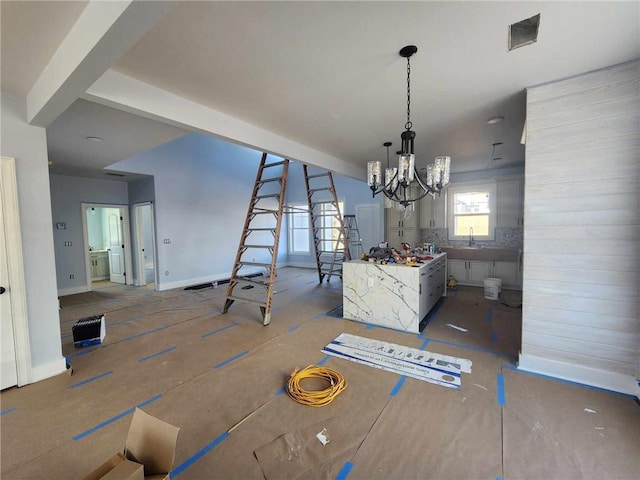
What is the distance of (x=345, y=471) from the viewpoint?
1.59 m

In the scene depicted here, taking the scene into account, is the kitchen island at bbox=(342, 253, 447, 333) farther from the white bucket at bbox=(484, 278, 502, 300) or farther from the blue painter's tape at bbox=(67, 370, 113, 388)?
the blue painter's tape at bbox=(67, 370, 113, 388)

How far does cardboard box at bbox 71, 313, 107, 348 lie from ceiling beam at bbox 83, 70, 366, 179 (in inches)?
102

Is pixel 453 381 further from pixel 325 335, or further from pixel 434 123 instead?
pixel 434 123

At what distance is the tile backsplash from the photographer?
5.97 m

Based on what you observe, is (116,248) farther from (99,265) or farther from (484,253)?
(484,253)

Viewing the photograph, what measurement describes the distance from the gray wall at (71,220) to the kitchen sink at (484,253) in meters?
8.23

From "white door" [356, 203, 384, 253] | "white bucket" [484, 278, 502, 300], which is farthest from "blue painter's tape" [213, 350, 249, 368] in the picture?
"white door" [356, 203, 384, 253]

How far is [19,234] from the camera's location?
8.00ft

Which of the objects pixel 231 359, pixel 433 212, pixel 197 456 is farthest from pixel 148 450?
pixel 433 212

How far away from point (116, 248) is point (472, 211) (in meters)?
9.19

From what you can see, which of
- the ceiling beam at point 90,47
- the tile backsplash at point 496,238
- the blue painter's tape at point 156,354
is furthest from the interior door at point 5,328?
the tile backsplash at point 496,238

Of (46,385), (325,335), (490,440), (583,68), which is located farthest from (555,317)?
(46,385)

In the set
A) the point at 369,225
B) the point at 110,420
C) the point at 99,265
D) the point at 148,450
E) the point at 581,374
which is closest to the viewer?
the point at 148,450

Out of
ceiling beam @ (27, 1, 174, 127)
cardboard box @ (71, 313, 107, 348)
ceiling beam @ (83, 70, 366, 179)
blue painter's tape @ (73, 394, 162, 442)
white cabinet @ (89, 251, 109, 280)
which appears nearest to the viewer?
ceiling beam @ (27, 1, 174, 127)
